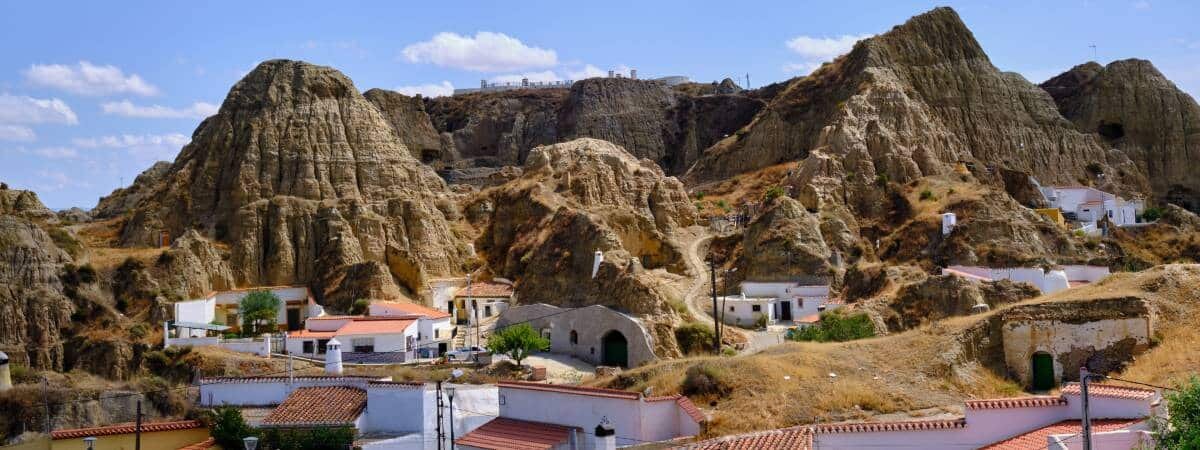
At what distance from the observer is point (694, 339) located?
146 feet

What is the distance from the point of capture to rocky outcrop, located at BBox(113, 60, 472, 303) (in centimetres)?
6062

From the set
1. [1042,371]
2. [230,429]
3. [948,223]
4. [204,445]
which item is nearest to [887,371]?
[1042,371]

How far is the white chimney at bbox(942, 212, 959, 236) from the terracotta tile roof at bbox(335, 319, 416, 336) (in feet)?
79.1

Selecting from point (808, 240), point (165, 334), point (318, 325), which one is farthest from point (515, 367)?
point (808, 240)

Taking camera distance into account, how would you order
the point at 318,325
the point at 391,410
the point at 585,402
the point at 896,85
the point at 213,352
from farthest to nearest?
the point at 896,85 < the point at 318,325 < the point at 213,352 < the point at 391,410 < the point at 585,402

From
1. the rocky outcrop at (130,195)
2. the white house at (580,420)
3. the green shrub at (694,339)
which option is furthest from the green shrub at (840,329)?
the rocky outcrop at (130,195)

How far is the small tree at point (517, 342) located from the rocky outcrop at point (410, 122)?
63.9m

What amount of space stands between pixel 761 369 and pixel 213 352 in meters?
25.5

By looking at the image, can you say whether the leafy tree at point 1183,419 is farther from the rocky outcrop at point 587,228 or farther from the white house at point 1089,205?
the white house at point 1089,205

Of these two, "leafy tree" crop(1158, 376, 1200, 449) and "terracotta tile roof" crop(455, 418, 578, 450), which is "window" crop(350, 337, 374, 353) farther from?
"leafy tree" crop(1158, 376, 1200, 449)

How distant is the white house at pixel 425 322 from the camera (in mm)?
51000

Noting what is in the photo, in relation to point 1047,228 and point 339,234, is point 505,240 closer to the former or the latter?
point 339,234

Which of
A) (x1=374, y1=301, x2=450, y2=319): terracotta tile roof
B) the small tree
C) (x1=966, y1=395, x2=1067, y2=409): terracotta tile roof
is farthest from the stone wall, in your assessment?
(x1=966, y1=395, x2=1067, y2=409): terracotta tile roof

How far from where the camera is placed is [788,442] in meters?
23.9
